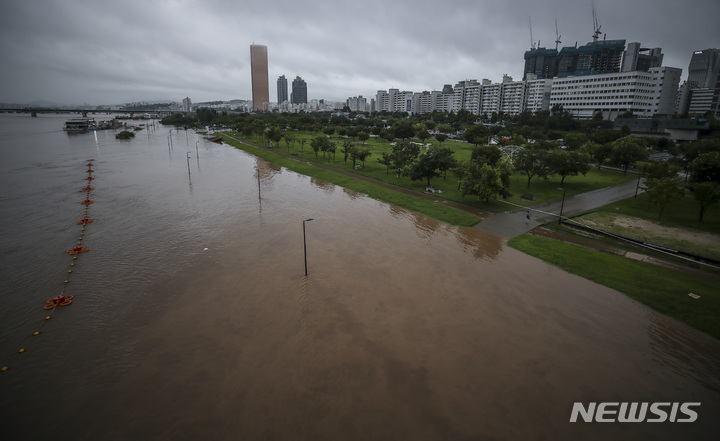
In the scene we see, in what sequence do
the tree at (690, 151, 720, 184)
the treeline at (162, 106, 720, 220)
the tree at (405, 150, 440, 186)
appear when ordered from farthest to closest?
the tree at (405, 150, 440, 186) → the tree at (690, 151, 720, 184) → the treeline at (162, 106, 720, 220)

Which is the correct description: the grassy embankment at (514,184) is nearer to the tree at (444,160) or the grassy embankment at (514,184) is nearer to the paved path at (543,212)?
the paved path at (543,212)

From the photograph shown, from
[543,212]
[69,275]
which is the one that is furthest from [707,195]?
[69,275]

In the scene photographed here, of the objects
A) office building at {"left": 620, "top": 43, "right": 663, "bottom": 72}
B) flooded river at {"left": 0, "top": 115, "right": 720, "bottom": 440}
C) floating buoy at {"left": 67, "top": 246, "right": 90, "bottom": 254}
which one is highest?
office building at {"left": 620, "top": 43, "right": 663, "bottom": 72}

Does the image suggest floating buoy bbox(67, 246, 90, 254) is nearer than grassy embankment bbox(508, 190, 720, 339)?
No

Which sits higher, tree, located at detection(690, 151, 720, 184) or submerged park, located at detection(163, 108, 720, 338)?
tree, located at detection(690, 151, 720, 184)

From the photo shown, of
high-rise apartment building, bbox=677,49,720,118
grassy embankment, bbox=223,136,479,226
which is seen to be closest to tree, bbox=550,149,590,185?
grassy embankment, bbox=223,136,479,226

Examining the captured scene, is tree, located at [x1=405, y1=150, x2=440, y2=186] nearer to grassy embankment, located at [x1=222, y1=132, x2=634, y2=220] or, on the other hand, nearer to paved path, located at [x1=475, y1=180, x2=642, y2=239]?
grassy embankment, located at [x1=222, y1=132, x2=634, y2=220]

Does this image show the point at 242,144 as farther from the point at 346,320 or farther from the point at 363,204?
the point at 346,320
